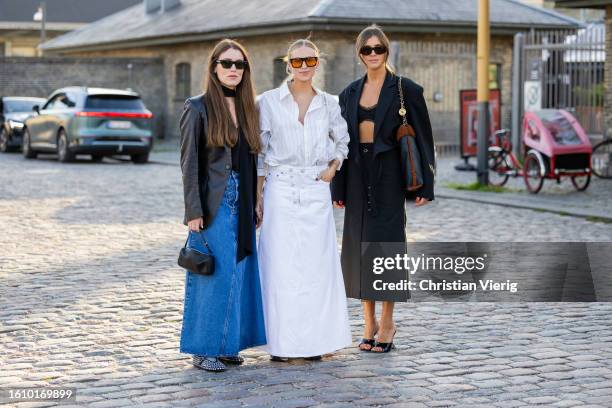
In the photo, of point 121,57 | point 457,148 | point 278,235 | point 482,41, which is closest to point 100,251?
point 278,235

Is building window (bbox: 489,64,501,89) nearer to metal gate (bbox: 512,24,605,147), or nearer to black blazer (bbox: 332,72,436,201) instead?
metal gate (bbox: 512,24,605,147)

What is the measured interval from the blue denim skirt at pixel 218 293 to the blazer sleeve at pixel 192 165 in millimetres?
138

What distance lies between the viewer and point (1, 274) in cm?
1009

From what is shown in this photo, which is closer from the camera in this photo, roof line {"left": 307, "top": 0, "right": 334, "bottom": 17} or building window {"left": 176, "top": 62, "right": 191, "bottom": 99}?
roof line {"left": 307, "top": 0, "right": 334, "bottom": 17}

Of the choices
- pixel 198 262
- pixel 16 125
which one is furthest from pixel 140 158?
pixel 198 262

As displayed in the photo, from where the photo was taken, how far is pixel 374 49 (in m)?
7.00

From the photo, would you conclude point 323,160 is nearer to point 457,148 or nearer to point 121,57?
point 457,148

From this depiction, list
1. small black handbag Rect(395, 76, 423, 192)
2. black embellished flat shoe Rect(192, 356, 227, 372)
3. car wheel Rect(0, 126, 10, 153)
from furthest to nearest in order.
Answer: car wheel Rect(0, 126, 10, 153), small black handbag Rect(395, 76, 423, 192), black embellished flat shoe Rect(192, 356, 227, 372)

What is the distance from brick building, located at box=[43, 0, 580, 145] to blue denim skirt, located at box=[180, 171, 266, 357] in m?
20.8

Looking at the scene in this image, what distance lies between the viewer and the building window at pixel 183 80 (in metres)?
38.0

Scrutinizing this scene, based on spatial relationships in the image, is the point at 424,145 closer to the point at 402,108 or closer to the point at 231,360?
the point at 402,108

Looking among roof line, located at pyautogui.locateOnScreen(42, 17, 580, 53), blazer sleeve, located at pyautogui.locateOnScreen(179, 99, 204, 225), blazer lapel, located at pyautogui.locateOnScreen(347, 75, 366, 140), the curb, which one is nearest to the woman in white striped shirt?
blazer lapel, located at pyautogui.locateOnScreen(347, 75, 366, 140)

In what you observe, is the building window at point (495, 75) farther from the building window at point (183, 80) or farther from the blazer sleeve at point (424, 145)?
the blazer sleeve at point (424, 145)

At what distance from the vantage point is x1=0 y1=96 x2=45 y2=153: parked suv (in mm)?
31250
